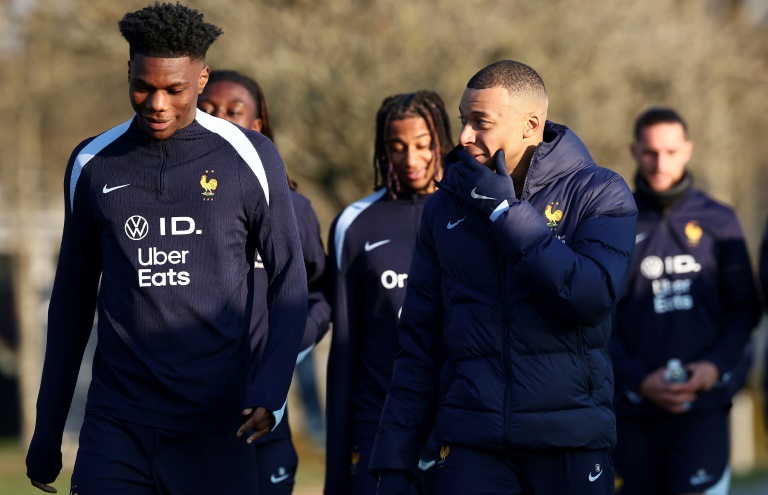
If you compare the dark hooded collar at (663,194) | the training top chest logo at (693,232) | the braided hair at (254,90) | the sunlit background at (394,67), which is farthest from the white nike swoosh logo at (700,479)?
the sunlit background at (394,67)

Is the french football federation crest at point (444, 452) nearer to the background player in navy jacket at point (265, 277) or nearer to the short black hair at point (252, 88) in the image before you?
the background player in navy jacket at point (265, 277)

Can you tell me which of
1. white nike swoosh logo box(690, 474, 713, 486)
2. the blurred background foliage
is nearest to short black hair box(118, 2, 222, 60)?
white nike swoosh logo box(690, 474, 713, 486)

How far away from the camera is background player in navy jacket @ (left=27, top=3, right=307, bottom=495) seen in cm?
522

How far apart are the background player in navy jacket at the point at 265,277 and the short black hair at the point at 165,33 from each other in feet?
5.51

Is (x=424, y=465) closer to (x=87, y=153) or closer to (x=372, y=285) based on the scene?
(x=372, y=285)

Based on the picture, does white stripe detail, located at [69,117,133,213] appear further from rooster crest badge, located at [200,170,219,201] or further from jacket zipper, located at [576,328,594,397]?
jacket zipper, located at [576,328,594,397]

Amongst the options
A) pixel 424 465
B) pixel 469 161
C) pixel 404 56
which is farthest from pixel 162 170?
pixel 404 56

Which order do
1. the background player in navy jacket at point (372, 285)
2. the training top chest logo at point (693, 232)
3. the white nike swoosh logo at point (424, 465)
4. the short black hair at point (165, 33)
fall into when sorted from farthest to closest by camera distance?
the training top chest logo at point (693, 232), the background player in navy jacket at point (372, 285), the white nike swoosh logo at point (424, 465), the short black hair at point (165, 33)

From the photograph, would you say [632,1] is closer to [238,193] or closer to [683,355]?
[683,355]

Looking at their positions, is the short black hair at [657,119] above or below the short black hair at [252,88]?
below

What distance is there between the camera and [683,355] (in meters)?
8.25

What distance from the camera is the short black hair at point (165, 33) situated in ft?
17.4

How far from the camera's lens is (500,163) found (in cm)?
514

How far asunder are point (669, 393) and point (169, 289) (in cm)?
370
